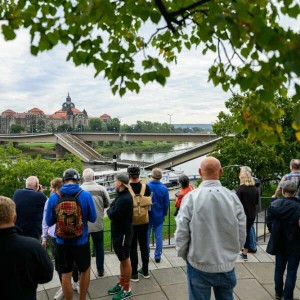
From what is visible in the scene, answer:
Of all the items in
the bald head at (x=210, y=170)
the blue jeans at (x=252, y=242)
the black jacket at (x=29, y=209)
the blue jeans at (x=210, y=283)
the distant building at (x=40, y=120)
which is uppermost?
the distant building at (x=40, y=120)

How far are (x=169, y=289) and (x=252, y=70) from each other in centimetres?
334

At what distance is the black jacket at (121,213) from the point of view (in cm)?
420

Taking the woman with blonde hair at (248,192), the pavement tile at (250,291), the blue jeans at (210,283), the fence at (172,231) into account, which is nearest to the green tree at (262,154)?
the fence at (172,231)

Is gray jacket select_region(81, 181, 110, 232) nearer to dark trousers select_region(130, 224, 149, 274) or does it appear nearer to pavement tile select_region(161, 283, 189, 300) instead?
dark trousers select_region(130, 224, 149, 274)

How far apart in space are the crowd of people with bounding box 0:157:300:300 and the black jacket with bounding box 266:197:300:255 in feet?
0.04

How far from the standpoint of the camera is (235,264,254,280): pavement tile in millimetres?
4899

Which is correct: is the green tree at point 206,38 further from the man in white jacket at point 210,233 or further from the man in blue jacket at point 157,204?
the man in blue jacket at point 157,204

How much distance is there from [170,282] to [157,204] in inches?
46.2

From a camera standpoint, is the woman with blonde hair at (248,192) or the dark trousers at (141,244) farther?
the woman with blonde hair at (248,192)

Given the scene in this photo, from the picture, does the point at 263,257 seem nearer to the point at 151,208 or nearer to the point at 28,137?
the point at 151,208

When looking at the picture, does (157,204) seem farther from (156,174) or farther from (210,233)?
(210,233)

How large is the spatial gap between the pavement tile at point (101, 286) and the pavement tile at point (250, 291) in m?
1.65

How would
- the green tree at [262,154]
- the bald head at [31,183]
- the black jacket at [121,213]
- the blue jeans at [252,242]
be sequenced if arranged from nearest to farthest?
the black jacket at [121,213], the bald head at [31,183], the blue jeans at [252,242], the green tree at [262,154]

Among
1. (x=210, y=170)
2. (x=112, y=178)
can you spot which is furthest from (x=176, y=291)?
(x=112, y=178)
